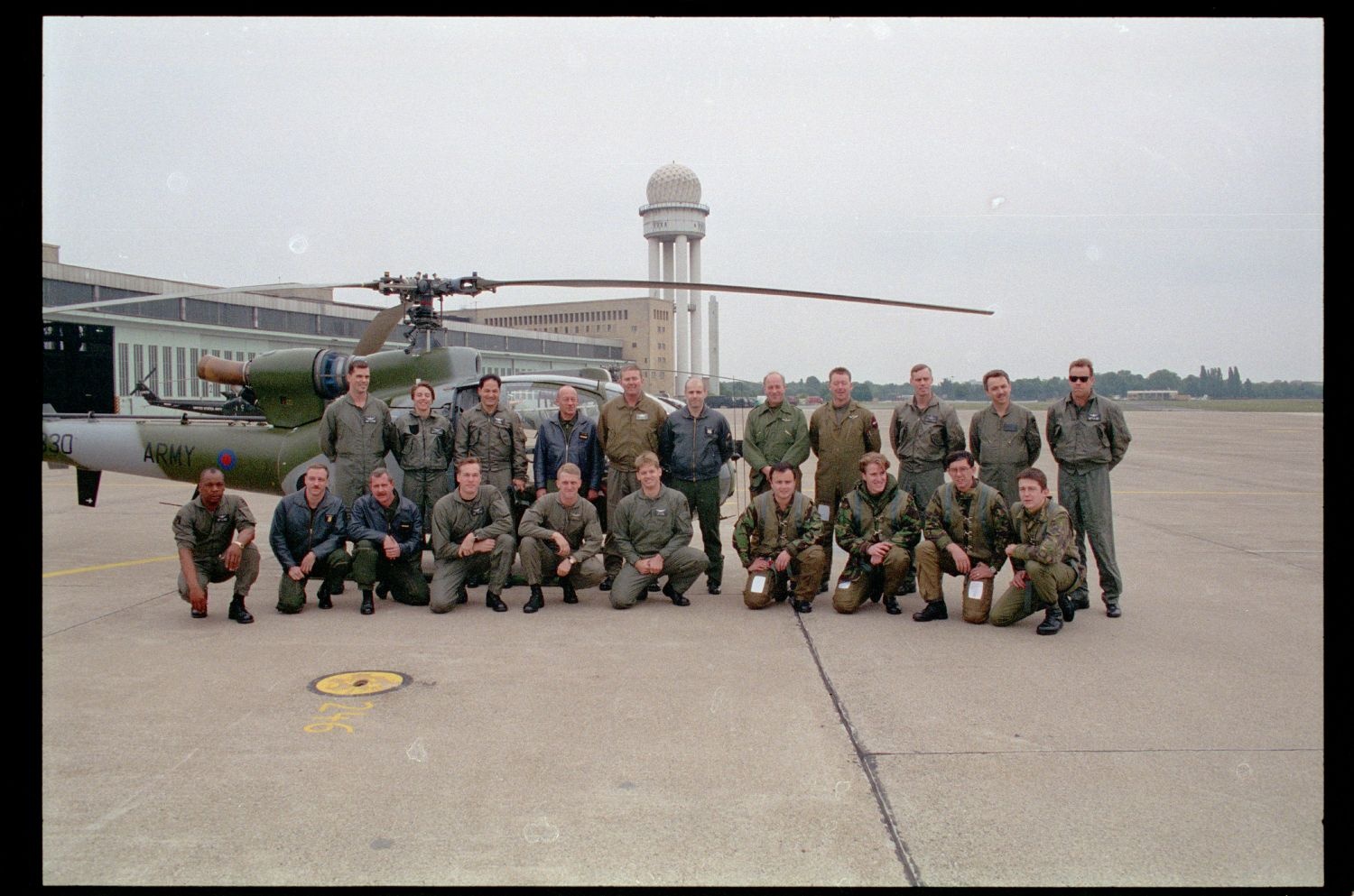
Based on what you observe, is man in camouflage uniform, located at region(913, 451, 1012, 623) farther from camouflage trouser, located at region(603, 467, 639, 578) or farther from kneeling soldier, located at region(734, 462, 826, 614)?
camouflage trouser, located at region(603, 467, 639, 578)

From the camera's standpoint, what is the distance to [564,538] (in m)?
6.98

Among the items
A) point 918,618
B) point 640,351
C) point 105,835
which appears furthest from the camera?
point 640,351

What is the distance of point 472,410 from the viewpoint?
7.51 metres

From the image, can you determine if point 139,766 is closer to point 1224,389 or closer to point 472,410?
point 472,410

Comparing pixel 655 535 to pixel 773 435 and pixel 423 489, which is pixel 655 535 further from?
pixel 423 489

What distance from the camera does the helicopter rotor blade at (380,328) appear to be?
8.34 metres

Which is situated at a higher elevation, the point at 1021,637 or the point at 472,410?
the point at 472,410

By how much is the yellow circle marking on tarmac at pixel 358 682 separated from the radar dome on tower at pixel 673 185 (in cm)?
8132

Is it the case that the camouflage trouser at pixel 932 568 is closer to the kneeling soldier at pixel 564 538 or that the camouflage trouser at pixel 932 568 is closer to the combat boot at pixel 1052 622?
the combat boot at pixel 1052 622

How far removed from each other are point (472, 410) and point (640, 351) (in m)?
14.6

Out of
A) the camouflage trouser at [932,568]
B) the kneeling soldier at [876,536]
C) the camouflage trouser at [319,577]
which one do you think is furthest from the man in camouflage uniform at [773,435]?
the camouflage trouser at [319,577]
